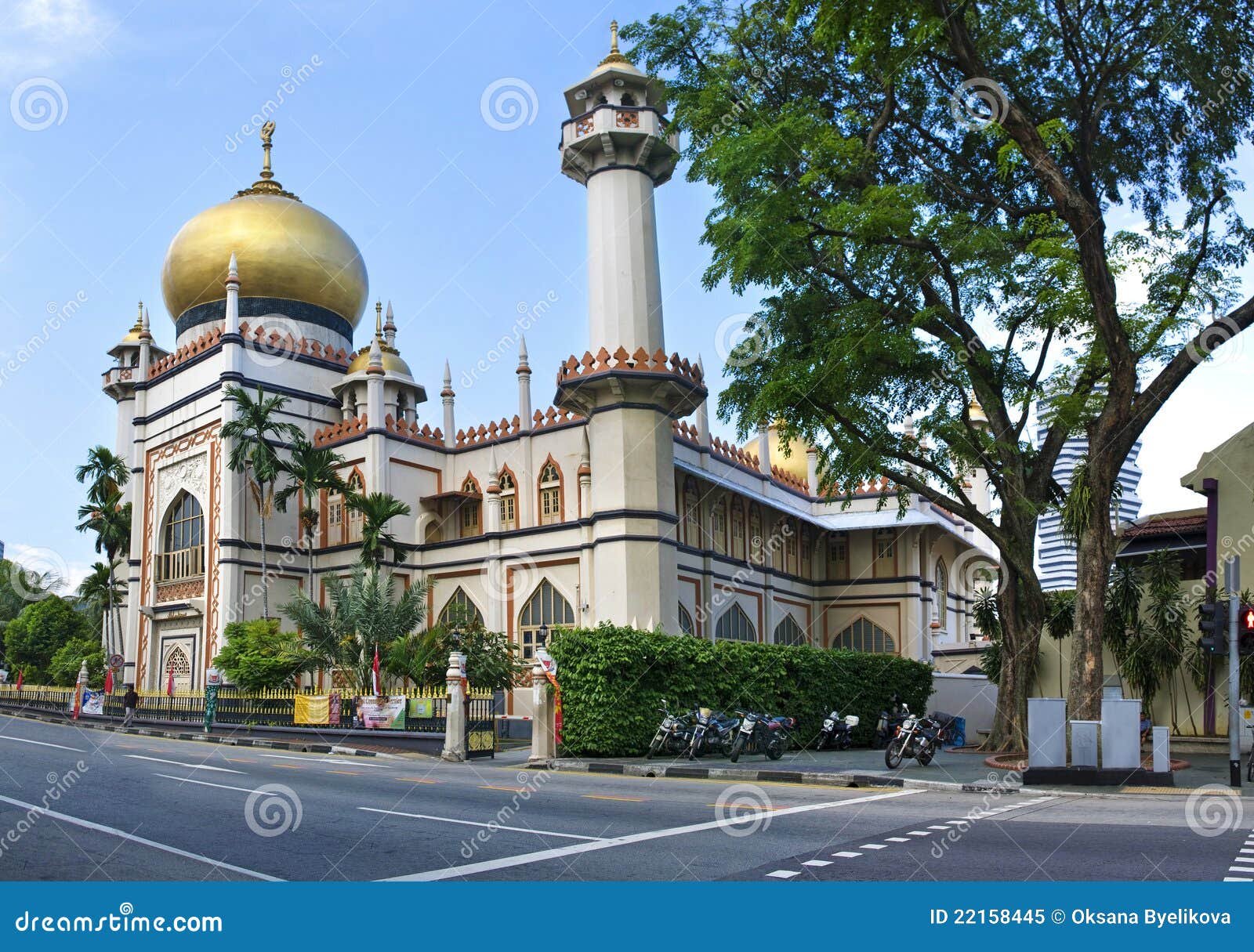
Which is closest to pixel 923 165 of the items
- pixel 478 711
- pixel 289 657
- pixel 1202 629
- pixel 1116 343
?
pixel 1116 343

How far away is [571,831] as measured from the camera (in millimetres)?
10375

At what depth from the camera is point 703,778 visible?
18719 mm

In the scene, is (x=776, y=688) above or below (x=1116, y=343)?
below

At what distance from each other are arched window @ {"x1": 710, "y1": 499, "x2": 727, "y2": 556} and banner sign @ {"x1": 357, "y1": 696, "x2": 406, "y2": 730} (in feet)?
43.9

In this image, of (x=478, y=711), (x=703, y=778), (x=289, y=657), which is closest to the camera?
(x=703, y=778)

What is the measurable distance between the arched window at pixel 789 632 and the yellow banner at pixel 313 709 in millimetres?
16837

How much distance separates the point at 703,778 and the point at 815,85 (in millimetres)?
13025

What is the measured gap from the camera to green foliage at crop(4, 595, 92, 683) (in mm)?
56000

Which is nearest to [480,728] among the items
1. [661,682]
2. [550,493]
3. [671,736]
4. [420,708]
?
[420,708]

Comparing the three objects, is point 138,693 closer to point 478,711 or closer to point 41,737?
point 41,737

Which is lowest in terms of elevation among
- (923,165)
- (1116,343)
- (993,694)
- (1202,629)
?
(993,694)

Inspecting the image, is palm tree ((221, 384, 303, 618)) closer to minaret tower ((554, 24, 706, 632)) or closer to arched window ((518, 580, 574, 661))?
arched window ((518, 580, 574, 661))

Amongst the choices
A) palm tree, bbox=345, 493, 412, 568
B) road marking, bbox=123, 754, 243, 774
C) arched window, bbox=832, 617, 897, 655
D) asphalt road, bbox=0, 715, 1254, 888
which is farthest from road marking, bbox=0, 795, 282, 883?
arched window, bbox=832, 617, 897, 655

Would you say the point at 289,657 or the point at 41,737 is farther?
the point at 289,657
